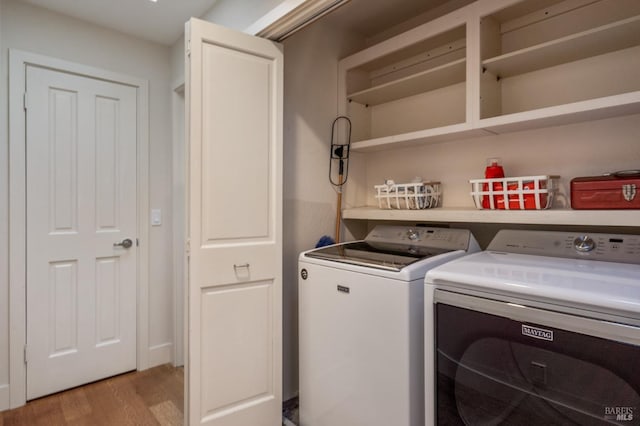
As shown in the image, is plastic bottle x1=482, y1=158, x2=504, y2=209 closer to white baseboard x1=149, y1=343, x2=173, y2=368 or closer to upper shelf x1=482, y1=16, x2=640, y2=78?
upper shelf x1=482, y1=16, x2=640, y2=78

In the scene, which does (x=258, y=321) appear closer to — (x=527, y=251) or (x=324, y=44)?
(x=527, y=251)

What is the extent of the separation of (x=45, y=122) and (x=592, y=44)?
2.88 metres

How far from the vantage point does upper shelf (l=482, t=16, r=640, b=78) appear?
134 centimetres

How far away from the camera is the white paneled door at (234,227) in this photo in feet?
5.28

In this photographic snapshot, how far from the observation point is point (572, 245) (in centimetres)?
146

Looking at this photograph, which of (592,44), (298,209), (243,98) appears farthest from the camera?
(298,209)

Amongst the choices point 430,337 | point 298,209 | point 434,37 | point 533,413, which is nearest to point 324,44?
point 434,37

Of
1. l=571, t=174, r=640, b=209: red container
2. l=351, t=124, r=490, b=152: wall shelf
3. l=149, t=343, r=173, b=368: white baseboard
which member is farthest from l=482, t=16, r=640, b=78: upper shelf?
l=149, t=343, r=173, b=368: white baseboard

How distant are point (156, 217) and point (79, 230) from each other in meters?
0.48

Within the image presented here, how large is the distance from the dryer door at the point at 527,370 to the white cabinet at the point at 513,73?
1.81ft

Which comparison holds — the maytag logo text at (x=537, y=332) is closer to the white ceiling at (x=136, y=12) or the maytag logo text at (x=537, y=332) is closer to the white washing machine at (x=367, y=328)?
the white washing machine at (x=367, y=328)

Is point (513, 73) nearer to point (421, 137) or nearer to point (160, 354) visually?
point (421, 137)

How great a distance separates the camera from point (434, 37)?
1.88 meters

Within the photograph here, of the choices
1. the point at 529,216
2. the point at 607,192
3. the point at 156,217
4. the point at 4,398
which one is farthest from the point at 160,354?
the point at 607,192
